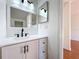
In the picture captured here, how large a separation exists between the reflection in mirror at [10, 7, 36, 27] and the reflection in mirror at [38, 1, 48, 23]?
0.31 metres

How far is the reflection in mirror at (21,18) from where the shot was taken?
1.92 meters

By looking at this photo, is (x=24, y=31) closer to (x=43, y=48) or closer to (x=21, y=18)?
(x=21, y=18)

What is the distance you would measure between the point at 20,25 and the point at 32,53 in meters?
0.78

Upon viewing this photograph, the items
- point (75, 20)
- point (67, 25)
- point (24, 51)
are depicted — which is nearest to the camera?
point (24, 51)

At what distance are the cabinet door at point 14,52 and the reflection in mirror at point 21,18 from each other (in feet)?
2.35

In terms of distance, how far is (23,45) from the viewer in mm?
1451

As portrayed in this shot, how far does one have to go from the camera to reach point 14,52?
129 centimetres

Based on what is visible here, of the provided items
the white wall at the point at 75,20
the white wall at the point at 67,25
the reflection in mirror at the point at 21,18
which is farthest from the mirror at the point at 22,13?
the white wall at the point at 75,20

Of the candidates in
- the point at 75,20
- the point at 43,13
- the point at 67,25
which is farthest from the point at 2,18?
the point at 75,20

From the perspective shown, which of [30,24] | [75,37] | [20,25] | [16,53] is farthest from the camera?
[75,37]

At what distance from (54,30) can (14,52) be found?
4.64 feet

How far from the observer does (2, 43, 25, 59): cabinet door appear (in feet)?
3.76

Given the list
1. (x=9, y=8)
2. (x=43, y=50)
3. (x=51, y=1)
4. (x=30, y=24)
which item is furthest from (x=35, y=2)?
(x=43, y=50)

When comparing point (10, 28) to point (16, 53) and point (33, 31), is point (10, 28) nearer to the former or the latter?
point (16, 53)
